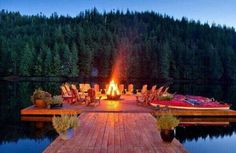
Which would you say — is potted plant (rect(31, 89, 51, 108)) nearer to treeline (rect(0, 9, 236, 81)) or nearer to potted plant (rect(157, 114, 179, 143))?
potted plant (rect(157, 114, 179, 143))

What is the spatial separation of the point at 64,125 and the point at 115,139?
1430 mm

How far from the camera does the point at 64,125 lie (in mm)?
10484

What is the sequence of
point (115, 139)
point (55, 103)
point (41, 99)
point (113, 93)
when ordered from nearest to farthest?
point (115, 139), point (55, 103), point (41, 99), point (113, 93)

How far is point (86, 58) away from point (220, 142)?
74273 millimetres

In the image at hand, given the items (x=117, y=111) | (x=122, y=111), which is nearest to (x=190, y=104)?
(x=122, y=111)

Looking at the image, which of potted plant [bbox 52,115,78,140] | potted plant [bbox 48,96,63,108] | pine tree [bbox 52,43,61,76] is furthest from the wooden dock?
pine tree [bbox 52,43,61,76]

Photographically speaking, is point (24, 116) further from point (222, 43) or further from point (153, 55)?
point (222, 43)

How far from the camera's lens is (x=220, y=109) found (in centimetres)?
1972

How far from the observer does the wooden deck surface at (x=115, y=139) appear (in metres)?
9.57

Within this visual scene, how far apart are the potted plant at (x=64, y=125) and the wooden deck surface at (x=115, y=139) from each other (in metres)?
0.15

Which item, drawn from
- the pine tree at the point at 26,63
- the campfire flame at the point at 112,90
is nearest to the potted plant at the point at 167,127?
the campfire flame at the point at 112,90

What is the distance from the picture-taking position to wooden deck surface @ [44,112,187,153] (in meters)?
9.57

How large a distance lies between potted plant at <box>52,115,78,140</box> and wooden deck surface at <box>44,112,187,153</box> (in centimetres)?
15

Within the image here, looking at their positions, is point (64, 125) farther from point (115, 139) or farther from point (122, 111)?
point (122, 111)
